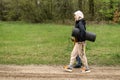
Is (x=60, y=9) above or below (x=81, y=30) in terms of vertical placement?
below

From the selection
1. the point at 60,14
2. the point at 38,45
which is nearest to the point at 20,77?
the point at 38,45

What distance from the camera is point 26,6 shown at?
3959 centimetres

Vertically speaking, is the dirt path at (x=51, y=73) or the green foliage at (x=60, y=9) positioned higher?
the dirt path at (x=51, y=73)

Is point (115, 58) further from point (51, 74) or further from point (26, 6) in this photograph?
point (26, 6)

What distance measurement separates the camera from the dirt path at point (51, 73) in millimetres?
10648

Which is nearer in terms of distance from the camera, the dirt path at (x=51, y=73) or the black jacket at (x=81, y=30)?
the dirt path at (x=51, y=73)

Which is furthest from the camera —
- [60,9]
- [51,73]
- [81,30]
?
[60,9]

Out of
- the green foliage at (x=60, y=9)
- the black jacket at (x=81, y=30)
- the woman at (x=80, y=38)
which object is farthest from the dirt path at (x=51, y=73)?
the green foliage at (x=60, y=9)

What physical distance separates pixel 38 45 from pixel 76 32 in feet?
23.4

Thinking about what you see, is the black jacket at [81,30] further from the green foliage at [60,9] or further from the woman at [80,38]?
the green foliage at [60,9]

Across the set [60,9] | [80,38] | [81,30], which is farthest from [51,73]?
[60,9]

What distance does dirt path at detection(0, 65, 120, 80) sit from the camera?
1065 cm

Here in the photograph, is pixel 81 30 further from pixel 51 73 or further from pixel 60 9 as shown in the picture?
pixel 60 9

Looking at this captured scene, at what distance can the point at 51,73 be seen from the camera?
11.3m
